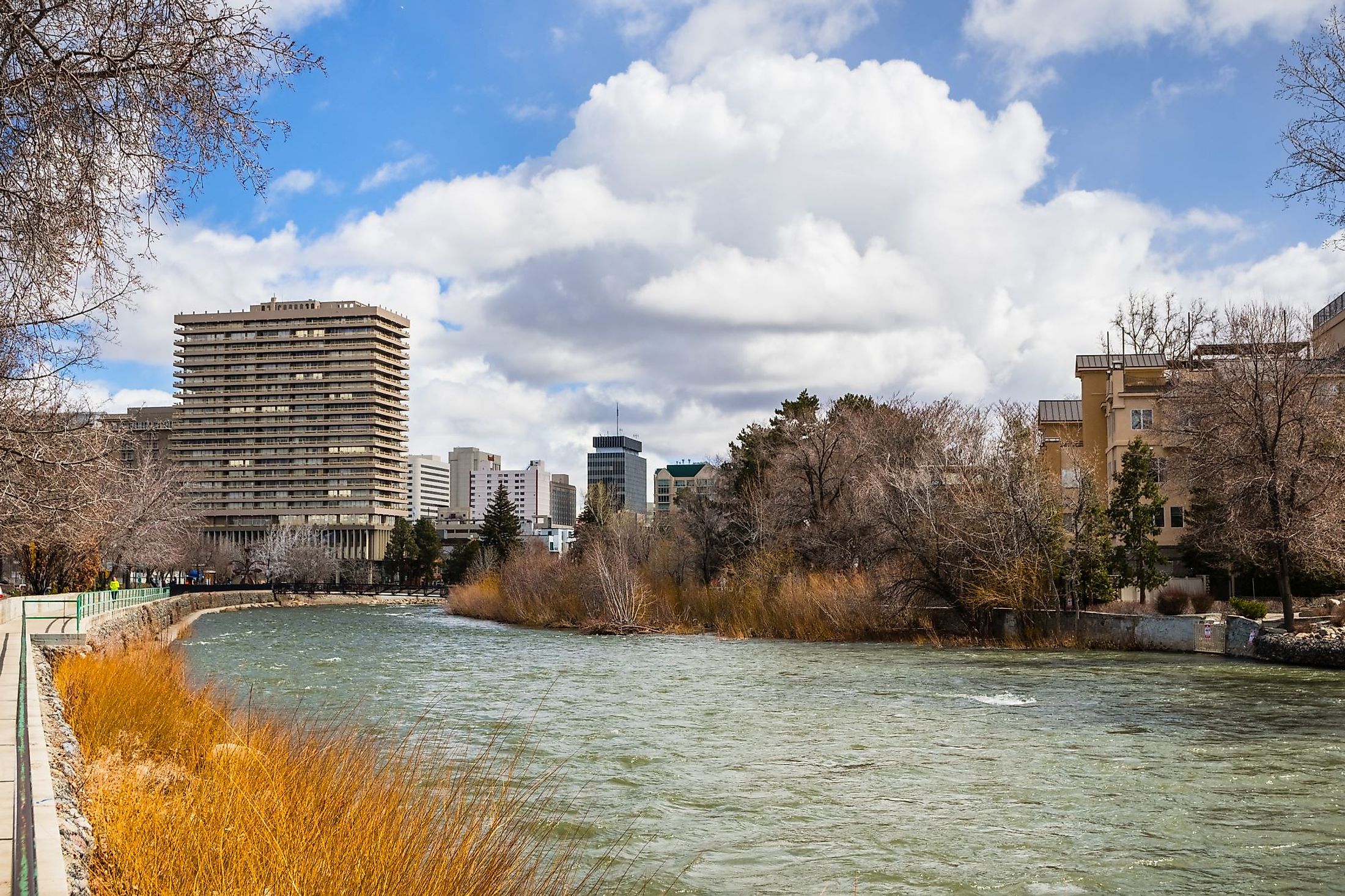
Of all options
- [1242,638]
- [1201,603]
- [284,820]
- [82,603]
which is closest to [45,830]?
[284,820]

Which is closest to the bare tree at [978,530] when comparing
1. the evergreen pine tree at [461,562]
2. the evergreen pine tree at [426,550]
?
the evergreen pine tree at [461,562]

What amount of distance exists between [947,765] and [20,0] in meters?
15.1

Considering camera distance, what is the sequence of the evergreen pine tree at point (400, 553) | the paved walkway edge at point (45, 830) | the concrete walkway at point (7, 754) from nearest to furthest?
the paved walkway edge at point (45, 830), the concrete walkway at point (7, 754), the evergreen pine tree at point (400, 553)

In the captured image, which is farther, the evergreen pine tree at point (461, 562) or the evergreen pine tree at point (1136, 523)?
the evergreen pine tree at point (461, 562)

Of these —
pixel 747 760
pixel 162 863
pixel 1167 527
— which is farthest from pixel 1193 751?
pixel 1167 527

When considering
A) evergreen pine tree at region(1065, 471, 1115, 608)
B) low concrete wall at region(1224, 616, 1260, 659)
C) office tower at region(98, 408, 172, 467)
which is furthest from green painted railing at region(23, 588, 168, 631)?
low concrete wall at region(1224, 616, 1260, 659)

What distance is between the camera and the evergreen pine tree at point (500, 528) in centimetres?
10619

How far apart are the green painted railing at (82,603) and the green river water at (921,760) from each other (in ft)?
17.1

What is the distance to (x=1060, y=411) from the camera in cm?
7475

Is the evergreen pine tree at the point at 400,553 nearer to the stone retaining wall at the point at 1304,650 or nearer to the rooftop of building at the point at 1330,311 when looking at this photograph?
the rooftop of building at the point at 1330,311

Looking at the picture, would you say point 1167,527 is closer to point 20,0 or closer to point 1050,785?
point 1050,785

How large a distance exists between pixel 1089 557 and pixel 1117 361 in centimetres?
3218

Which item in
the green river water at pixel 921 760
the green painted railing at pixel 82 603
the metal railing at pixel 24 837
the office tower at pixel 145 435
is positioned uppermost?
the office tower at pixel 145 435

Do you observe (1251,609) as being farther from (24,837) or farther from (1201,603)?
(24,837)
